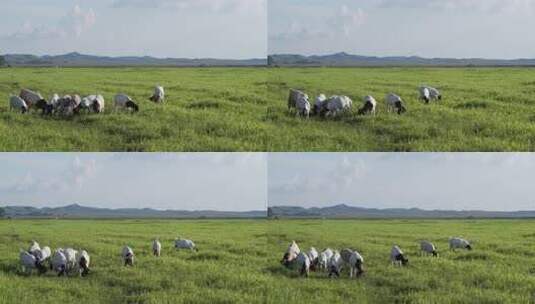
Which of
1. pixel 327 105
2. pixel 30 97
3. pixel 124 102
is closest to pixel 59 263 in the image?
pixel 30 97

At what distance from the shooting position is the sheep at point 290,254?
14648 mm

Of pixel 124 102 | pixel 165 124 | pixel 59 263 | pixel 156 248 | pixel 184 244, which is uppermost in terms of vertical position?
pixel 124 102

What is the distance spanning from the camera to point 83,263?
15.5 metres

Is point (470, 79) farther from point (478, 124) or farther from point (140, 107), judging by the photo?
point (140, 107)

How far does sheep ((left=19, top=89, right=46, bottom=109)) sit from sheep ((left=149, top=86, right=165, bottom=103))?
1.97 meters

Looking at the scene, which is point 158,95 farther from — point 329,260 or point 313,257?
point 329,260

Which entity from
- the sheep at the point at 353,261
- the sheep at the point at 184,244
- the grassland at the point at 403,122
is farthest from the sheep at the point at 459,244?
the sheep at the point at 184,244

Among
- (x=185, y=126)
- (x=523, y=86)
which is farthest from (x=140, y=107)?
(x=523, y=86)

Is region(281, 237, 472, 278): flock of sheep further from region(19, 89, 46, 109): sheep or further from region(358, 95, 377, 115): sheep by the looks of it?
region(19, 89, 46, 109): sheep

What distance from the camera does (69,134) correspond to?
14.4 m

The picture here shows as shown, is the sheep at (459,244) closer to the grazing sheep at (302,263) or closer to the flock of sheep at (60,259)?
the grazing sheep at (302,263)

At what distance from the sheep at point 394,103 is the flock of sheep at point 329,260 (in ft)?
8.28

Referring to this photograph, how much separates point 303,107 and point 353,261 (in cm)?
278

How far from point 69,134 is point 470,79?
31.5 ft
